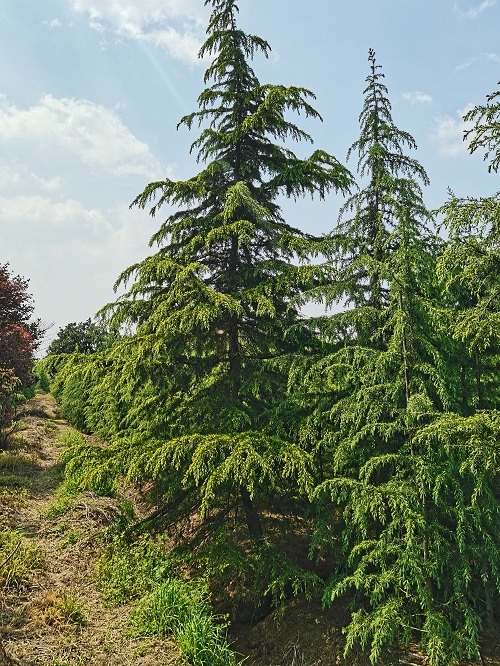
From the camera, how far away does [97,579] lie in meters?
7.04

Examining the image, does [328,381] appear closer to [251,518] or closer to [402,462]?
[402,462]

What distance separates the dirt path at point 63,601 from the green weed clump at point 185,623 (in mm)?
195

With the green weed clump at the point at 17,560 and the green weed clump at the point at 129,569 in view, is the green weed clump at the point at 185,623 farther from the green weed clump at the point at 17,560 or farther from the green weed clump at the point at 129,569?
the green weed clump at the point at 17,560

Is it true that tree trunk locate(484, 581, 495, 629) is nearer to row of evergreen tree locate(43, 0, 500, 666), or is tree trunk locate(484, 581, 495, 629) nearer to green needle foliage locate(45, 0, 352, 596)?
row of evergreen tree locate(43, 0, 500, 666)

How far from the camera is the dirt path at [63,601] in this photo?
517 cm

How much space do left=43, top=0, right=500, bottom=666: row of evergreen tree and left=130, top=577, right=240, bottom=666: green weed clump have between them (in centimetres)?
70

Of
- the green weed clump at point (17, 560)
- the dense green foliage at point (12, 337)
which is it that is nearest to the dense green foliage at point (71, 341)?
the dense green foliage at point (12, 337)

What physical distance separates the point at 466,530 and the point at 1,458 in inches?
521

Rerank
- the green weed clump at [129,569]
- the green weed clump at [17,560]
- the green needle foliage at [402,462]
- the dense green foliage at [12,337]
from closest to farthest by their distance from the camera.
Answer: the green needle foliage at [402,462]
the green weed clump at [17,560]
the green weed clump at [129,569]
the dense green foliage at [12,337]

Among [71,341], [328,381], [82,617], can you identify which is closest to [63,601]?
[82,617]

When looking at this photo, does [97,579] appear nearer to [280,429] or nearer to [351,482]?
[280,429]

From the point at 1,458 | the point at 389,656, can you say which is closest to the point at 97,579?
the point at 389,656

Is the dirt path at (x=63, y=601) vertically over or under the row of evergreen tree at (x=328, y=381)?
under

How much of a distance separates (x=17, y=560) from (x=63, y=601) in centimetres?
127
